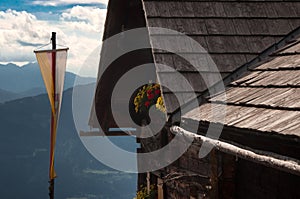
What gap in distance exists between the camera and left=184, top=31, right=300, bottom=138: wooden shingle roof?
142 inches

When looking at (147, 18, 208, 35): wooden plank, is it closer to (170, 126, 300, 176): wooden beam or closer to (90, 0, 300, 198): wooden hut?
(90, 0, 300, 198): wooden hut

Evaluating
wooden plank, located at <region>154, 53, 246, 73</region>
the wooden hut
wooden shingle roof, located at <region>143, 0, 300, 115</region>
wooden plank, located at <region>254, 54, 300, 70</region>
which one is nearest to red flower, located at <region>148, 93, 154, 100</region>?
the wooden hut

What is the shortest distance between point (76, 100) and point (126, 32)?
1.23 m

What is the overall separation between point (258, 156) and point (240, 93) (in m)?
1.28

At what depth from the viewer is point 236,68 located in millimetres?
5402

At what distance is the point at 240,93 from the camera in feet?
15.9

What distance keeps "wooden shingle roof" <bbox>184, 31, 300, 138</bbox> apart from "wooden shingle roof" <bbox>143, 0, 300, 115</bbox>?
23cm

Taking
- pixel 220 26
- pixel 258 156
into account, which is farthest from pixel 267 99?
pixel 220 26

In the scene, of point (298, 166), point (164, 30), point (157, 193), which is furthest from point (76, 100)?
point (298, 166)

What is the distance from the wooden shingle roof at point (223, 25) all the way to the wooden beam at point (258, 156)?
2.75 feet

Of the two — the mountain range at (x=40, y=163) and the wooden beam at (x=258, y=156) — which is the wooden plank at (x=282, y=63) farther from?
the mountain range at (x=40, y=163)

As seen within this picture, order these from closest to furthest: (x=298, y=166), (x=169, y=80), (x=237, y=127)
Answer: (x=298, y=166)
(x=237, y=127)
(x=169, y=80)

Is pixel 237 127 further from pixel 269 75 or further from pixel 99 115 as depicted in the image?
pixel 99 115

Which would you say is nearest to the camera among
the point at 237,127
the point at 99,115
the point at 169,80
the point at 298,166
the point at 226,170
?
the point at 298,166
